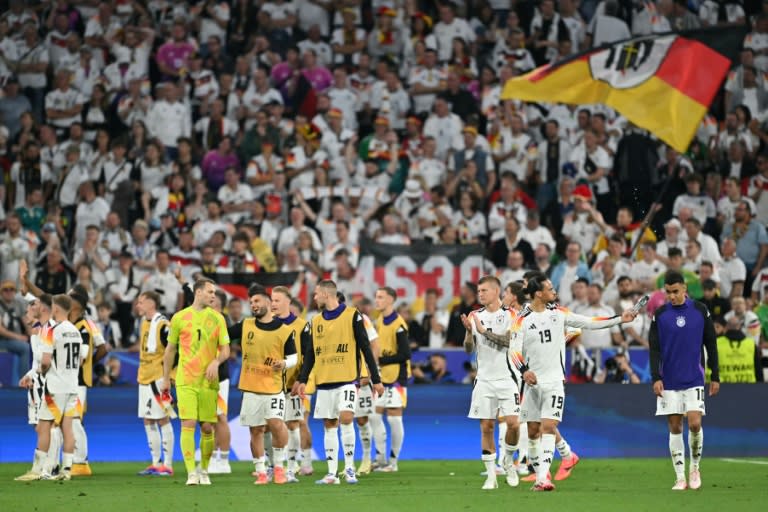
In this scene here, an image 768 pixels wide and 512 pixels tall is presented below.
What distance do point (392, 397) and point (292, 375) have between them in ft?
7.31

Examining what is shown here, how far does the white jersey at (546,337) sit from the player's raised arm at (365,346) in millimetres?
1949

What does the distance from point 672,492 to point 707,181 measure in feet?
42.3

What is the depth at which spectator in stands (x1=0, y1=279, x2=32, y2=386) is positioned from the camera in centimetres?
2377

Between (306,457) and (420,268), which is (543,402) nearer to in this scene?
(306,457)

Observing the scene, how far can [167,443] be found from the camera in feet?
66.2

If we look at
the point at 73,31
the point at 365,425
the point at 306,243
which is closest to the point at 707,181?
the point at 306,243

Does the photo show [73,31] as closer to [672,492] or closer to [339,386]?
[339,386]

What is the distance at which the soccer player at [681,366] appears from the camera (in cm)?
1675

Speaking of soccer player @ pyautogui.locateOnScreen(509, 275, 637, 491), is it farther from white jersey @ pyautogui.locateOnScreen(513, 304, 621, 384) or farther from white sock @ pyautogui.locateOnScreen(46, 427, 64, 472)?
white sock @ pyautogui.locateOnScreen(46, 427, 64, 472)

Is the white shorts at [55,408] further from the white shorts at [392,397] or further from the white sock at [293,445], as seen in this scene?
the white shorts at [392,397]

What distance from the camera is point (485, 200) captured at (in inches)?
1133

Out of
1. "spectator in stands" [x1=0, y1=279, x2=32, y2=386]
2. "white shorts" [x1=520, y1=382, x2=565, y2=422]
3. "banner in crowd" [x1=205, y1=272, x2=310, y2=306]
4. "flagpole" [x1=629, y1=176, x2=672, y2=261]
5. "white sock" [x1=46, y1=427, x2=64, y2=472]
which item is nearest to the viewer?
"white shorts" [x1=520, y1=382, x2=565, y2=422]

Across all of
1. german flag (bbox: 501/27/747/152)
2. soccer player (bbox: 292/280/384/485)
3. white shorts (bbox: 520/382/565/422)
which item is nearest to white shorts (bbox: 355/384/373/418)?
soccer player (bbox: 292/280/384/485)

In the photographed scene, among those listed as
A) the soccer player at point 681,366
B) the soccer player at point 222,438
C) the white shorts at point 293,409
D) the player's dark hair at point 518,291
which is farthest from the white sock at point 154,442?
the soccer player at point 681,366
